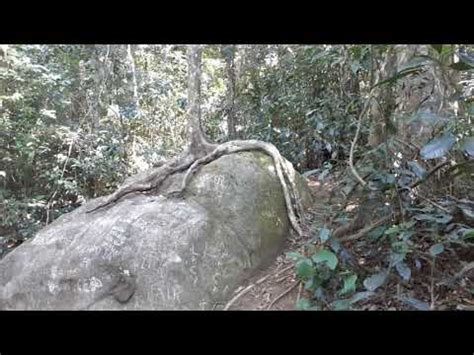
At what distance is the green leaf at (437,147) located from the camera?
1670mm

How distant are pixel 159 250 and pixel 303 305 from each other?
112 cm

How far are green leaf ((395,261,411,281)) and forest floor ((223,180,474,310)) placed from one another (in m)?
0.09

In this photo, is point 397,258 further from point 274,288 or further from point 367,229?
point 274,288

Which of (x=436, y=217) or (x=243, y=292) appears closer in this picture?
(x=436, y=217)

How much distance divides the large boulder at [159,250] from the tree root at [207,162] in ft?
0.23

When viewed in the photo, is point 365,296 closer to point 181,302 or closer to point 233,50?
point 181,302

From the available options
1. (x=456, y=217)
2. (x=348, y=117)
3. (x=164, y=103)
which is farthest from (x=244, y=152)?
(x=164, y=103)

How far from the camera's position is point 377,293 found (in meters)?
2.06

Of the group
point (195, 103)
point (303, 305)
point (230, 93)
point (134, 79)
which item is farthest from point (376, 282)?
point (134, 79)

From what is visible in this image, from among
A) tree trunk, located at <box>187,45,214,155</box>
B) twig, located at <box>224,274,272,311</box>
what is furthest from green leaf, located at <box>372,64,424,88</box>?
tree trunk, located at <box>187,45,214,155</box>

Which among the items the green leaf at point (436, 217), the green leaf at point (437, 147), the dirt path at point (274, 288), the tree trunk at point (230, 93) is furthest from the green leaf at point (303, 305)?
the tree trunk at point (230, 93)

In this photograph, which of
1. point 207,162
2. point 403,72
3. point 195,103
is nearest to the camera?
point 403,72

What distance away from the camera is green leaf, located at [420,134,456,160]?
1.67 meters

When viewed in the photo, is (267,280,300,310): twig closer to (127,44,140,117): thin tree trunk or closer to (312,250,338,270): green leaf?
(312,250,338,270): green leaf
